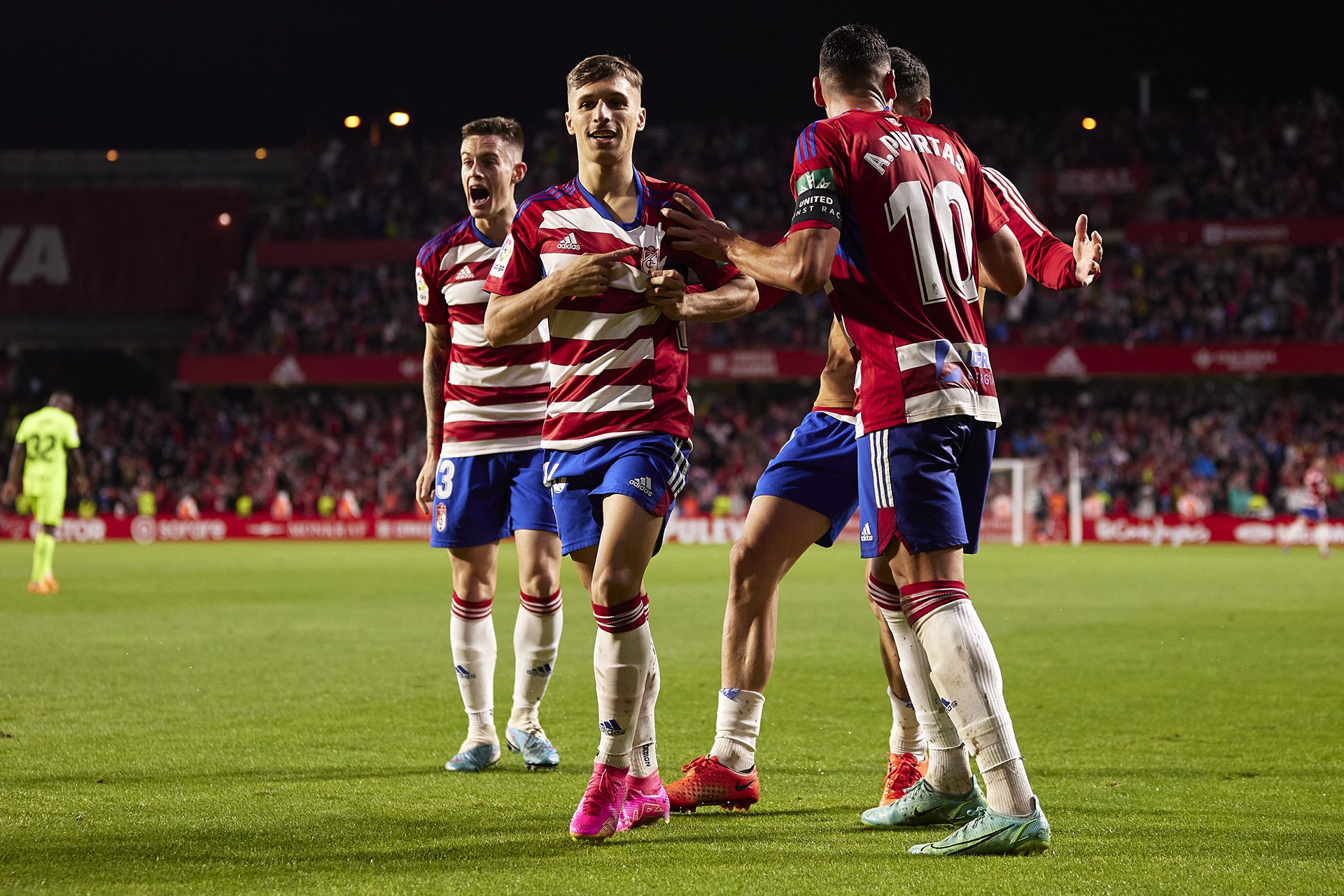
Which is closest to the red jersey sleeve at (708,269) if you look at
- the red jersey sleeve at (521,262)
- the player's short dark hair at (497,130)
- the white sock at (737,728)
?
the red jersey sleeve at (521,262)

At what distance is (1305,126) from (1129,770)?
37501 mm

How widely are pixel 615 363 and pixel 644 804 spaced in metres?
1.41

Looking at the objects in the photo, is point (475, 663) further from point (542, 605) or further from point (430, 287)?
point (430, 287)

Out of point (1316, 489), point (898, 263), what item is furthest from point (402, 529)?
point (898, 263)

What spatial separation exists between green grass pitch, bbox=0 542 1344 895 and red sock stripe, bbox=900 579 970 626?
2.29ft

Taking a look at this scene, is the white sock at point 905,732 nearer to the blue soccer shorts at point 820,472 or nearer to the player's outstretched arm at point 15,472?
the blue soccer shorts at point 820,472

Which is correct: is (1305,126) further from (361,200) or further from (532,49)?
(361,200)

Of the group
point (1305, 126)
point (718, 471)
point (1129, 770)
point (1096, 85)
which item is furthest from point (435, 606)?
point (1096, 85)

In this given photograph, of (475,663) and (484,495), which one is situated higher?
(484,495)

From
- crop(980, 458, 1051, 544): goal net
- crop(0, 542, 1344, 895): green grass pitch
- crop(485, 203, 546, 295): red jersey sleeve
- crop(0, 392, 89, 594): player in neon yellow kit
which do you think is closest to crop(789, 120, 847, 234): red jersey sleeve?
crop(485, 203, 546, 295): red jersey sleeve

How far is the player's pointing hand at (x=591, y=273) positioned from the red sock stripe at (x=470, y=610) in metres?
2.20

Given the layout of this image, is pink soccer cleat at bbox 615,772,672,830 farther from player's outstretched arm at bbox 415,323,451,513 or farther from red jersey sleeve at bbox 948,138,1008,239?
player's outstretched arm at bbox 415,323,451,513

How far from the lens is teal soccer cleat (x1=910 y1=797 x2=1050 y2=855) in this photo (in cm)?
379

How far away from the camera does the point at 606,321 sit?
4.40 meters
